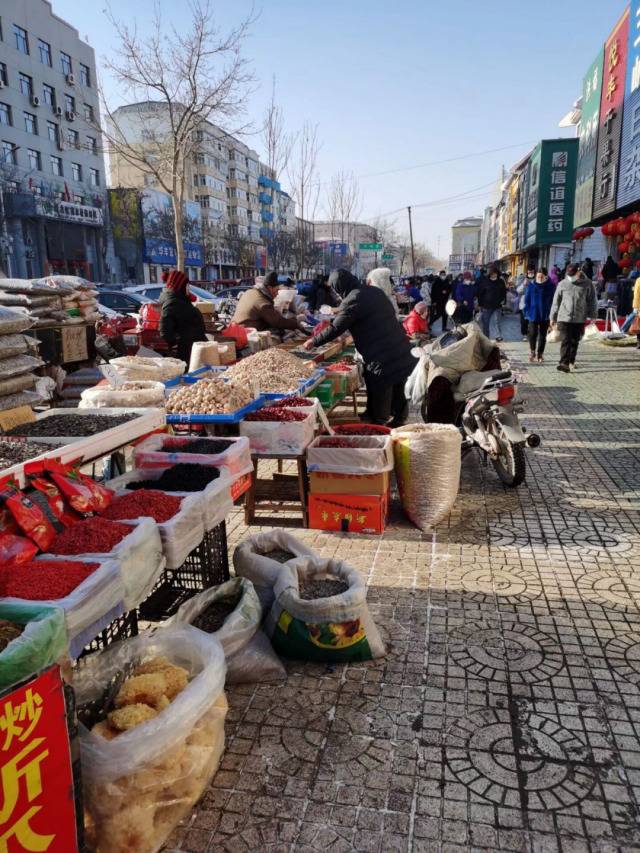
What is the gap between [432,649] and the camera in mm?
3236

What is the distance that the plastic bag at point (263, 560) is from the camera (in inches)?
132

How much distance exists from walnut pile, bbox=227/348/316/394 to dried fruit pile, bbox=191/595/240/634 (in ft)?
8.88

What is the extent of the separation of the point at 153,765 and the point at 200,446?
213 centimetres

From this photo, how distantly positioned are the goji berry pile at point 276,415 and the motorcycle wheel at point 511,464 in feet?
6.21

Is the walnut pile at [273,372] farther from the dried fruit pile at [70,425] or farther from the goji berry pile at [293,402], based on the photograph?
the dried fruit pile at [70,425]

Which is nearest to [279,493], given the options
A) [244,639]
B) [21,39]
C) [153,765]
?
[244,639]

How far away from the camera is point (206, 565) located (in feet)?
12.2

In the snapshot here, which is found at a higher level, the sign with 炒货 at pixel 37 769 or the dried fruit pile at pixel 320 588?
the sign with 炒货 at pixel 37 769

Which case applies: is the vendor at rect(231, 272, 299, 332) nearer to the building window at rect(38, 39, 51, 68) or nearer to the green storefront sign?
the green storefront sign

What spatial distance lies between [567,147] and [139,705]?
38582 millimetres

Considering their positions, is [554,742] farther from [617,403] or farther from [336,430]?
[617,403]

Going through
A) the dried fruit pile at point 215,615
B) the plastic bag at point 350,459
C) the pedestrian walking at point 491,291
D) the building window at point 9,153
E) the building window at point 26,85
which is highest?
the building window at point 26,85

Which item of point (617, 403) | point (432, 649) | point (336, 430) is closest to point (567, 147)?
point (617, 403)

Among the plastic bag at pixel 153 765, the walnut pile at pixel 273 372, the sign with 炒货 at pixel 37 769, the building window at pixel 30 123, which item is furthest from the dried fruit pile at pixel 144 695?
the building window at pixel 30 123
